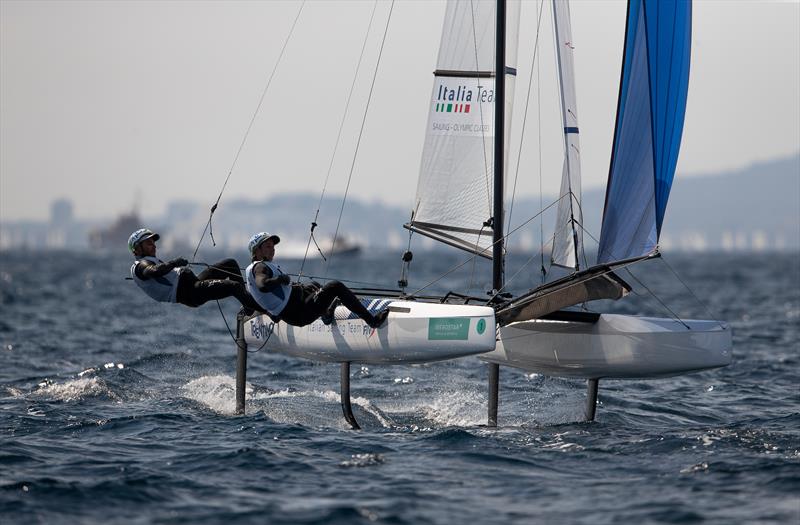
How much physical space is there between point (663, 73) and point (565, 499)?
347 cm

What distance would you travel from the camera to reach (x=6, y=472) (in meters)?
6.57

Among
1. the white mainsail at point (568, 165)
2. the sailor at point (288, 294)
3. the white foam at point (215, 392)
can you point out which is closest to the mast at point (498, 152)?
the white mainsail at point (568, 165)

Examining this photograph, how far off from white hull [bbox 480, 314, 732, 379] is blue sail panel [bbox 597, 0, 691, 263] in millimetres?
647

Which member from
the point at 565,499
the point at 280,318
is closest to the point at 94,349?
the point at 280,318

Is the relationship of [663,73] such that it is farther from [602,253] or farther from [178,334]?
[178,334]

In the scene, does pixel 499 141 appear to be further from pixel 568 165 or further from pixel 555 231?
pixel 555 231

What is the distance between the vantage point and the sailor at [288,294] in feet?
26.8

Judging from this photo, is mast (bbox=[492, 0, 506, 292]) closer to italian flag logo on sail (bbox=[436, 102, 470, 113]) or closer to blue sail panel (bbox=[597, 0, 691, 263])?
italian flag logo on sail (bbox=[436, 102, 470, 113])

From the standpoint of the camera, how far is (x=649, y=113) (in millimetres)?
8047

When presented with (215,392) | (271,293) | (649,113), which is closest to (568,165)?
(649,113)

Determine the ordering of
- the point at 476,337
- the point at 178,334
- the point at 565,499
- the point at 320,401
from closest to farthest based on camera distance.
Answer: the point at 565,499 < the point at 476,337 < the point at 320,401 < the point at 178,334

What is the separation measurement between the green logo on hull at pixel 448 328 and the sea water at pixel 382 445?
20.0 inches

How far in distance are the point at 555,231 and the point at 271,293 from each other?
241cm

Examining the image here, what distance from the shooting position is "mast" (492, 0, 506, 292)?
874 cm
